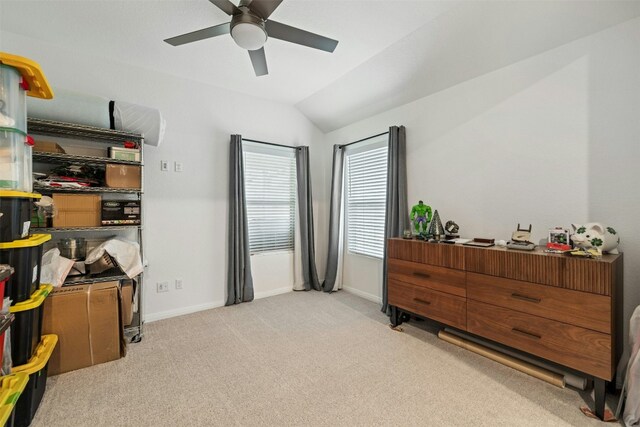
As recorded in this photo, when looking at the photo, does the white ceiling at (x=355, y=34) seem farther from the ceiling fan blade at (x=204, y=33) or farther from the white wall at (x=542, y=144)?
the ceiling fan blade at (x=204, y=33)

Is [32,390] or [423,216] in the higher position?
[423,216]

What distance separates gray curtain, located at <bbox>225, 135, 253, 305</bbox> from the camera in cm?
337

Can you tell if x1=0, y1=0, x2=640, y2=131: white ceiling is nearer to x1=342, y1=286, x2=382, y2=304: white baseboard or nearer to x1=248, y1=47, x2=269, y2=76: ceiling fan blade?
x1=248, y1=47, x2=269, y2=76: ceiling fan blade

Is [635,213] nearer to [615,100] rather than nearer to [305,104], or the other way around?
[615,100]

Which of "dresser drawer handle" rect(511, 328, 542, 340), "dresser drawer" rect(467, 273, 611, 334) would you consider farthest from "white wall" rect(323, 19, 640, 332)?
"dresser drawer handle" rect(511, 328, 542, 340)

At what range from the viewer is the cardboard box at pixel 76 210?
2.16 m

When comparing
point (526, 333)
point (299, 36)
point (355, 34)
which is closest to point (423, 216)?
point (526, 333)

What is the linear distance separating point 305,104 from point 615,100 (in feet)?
9.97

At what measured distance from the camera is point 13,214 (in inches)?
57.1

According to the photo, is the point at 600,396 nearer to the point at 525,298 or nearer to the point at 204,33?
the point at 525,298

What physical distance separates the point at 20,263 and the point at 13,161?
545mm

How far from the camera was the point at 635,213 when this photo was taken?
179 centimetres

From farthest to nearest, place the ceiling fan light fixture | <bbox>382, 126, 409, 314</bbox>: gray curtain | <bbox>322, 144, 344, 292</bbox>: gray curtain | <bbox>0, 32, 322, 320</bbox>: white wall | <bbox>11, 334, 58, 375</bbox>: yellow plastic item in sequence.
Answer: <bbox>322, 144, 344, 292</bbox>: gray curtain
<bbox>382, 126, 409, 314</bbox>: gray curtain
<bbox>0, 32, 322, 320</bbox>: white wall
the ceiling fan light fixture
<bbox>11, 334, 58, 375</bbox>: yellow plastic item

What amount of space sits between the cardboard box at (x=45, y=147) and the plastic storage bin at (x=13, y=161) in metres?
Result: 0.82
